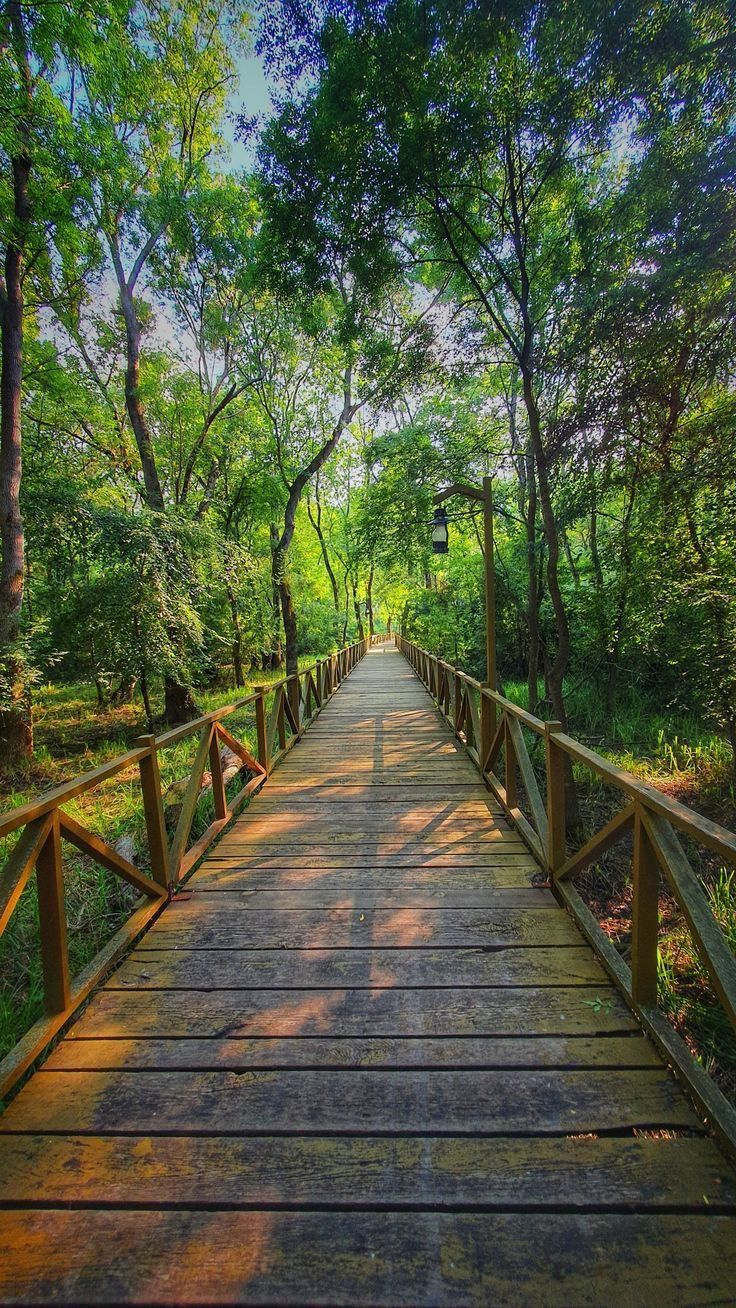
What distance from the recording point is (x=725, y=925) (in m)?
3.62

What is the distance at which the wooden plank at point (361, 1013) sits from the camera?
1917 millimetres

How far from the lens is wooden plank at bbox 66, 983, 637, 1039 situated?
1.92 metres

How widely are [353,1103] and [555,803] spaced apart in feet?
5.70

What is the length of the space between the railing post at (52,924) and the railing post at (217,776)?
170 cm

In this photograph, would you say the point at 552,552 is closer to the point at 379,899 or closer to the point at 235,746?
the point at 235,746

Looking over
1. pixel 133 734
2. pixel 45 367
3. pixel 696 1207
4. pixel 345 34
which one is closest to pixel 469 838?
pixel 696 1207

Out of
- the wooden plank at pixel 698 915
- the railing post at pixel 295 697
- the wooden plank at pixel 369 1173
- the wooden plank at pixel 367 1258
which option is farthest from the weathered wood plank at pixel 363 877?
the railing post at pixel 295 697

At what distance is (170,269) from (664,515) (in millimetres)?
10985

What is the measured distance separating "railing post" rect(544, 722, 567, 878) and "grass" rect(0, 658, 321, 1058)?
3.02m

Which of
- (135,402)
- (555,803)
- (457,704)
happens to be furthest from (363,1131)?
(135,402)

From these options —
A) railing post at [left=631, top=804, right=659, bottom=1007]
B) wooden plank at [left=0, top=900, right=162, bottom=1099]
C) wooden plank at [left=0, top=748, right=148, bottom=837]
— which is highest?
wooden plank at [left=0, top=748, right=148, bottom=837]

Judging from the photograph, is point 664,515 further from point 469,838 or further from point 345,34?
point 345,34

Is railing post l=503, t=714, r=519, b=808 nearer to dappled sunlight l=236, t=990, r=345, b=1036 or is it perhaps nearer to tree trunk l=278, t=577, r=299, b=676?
dappled sunlight l=236, t=990, r=345, b=1036

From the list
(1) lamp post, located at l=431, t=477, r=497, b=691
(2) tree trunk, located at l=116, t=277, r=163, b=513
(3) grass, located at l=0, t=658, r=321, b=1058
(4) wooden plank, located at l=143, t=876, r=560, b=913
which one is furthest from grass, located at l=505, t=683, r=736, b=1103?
(2) tree trunk, located at l=116, t=277, r=163, b=513
